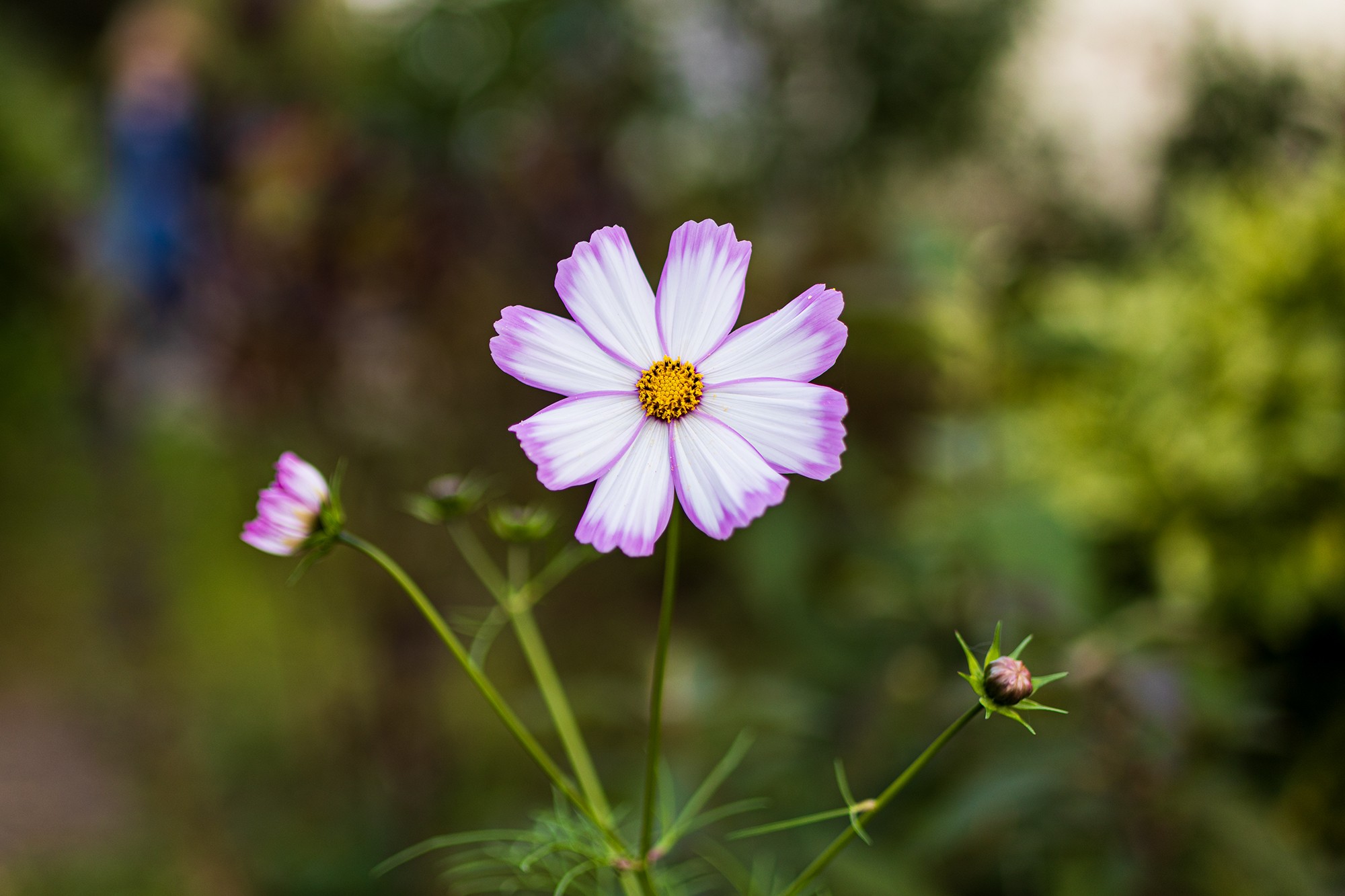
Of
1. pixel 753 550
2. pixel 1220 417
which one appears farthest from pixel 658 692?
pixel 1220 417

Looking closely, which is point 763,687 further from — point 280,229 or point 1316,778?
point 280,229

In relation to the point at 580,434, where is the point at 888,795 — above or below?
below

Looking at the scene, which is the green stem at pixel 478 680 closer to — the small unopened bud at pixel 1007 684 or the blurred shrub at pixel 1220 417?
the small unopened bud at pixel 1007 684

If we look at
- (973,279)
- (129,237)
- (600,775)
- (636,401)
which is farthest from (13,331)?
(636,401)

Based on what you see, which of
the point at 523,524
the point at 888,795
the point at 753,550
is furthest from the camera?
the point at 753,550

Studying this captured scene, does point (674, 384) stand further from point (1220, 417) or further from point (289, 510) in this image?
point (1220, 417)

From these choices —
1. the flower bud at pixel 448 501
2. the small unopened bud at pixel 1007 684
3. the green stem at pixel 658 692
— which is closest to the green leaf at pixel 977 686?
the small unopened bud at pixel 1007 684

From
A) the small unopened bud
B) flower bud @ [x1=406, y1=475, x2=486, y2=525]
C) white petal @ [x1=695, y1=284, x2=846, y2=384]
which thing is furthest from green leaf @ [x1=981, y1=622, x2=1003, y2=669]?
flower bud @ [x1=406, y1=475, x2=486, y2=525]
